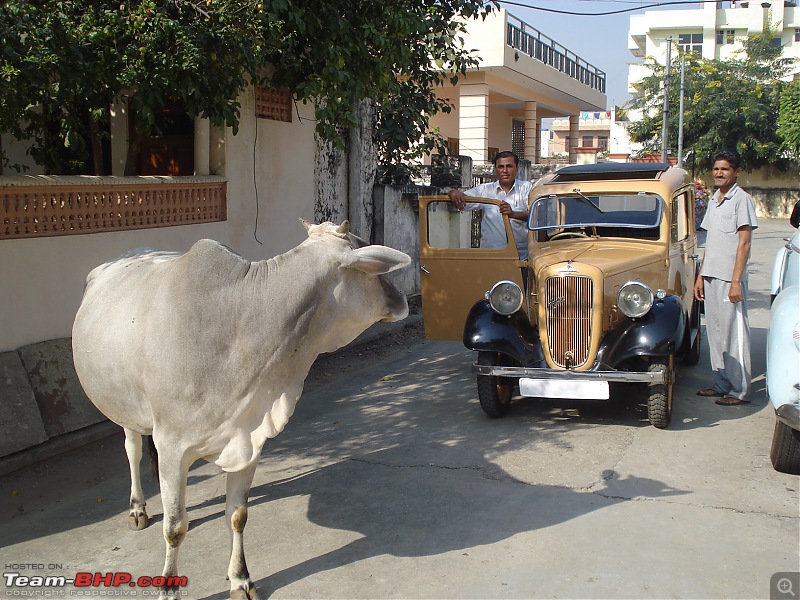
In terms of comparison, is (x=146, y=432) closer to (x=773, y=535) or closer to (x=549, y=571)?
(x=549, y=571)

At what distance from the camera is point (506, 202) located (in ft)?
24.1

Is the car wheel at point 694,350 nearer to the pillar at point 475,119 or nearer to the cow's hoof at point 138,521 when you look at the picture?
the cow's hoof at point 138,521

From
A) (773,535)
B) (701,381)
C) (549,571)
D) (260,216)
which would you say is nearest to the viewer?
(549,571)

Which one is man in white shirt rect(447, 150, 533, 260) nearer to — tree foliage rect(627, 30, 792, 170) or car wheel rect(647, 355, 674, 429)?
car wheel rect(647, 355, 674, 429)

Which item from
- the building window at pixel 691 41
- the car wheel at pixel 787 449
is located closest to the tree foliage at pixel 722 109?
the building window at pixel 691 41

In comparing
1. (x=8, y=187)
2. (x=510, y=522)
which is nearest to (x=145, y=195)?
(x=8, y=187)

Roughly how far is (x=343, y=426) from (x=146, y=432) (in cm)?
239

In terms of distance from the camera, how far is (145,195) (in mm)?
6871

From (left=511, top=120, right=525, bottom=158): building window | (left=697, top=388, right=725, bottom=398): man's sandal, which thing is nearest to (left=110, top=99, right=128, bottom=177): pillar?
(left=697, top=388, right=725, bottom=398): man's sandal

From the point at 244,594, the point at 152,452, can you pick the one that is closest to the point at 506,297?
the point at 152,452

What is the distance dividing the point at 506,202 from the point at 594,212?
31.8 inches

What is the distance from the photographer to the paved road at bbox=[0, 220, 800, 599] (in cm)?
388

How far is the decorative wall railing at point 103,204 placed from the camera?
5.67 metres

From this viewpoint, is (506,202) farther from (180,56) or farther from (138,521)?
(138,521)
